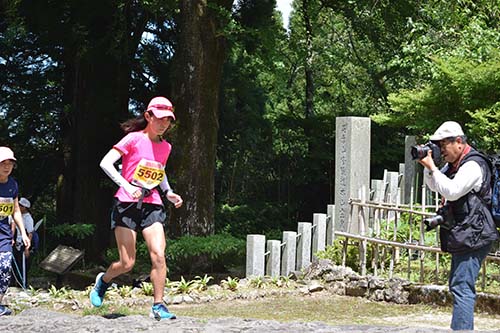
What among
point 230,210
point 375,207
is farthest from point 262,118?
point 375,207

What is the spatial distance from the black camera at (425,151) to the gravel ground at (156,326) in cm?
123

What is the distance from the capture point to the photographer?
551cm

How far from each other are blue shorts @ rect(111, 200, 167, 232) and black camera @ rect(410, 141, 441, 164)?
213cm

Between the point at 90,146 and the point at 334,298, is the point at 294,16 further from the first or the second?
the point at 334,298

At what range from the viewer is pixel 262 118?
20.2m

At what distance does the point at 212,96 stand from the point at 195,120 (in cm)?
60

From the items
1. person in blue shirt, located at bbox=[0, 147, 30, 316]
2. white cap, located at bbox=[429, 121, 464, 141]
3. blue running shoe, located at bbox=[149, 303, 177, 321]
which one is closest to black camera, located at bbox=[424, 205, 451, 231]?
white cap, located at bbox=[429, 121, 464, 141]

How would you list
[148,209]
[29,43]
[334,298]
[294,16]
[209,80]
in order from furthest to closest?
[294,16], [29,43], [209,80], [334,298], [148,209]

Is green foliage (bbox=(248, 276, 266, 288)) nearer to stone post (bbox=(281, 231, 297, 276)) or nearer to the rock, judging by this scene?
stone post (bbox=(281, 231, 297, 276))

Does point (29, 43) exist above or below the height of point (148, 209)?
above

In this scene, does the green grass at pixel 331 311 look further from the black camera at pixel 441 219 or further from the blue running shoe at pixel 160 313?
the black camera at pixel 441 219

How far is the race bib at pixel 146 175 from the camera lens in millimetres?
6348

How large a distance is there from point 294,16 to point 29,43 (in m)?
12.2

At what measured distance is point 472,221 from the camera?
219 inches
